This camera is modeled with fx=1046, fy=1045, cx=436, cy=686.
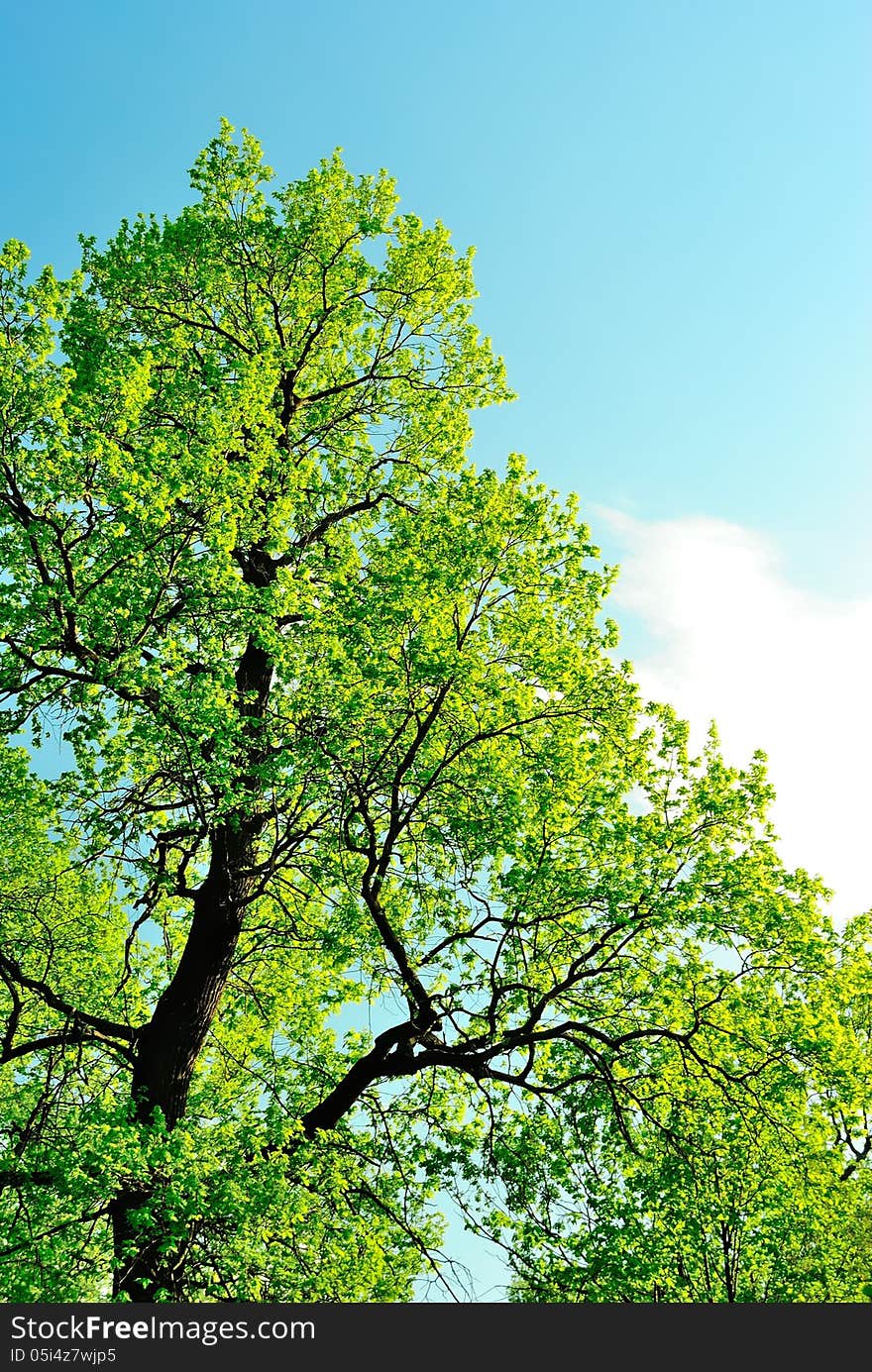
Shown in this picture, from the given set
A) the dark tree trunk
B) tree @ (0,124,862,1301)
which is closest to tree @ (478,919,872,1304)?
tree @ (0,124,862,1301)

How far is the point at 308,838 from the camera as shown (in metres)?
14.5

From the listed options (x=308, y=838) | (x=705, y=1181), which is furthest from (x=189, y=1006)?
(x=705, y=1181)

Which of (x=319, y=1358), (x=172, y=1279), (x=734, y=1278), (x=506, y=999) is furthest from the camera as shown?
(x=734, y=1278)

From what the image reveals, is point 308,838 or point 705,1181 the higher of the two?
point 308,838

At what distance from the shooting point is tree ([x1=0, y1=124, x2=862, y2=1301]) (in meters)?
11.5

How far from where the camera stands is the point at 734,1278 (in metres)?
13.8

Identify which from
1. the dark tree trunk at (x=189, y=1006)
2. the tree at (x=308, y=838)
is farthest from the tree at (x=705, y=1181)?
the dark tree trunk at (x=189, y=1006)

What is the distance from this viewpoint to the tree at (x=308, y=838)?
11523 mm

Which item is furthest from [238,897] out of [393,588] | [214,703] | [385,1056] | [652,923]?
[652,923]

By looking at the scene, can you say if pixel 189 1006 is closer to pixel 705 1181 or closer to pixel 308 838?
pixel 308 838

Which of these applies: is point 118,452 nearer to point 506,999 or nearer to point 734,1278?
point 506,999

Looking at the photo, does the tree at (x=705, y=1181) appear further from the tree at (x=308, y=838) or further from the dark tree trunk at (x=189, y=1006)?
the dark tree trunk at (x=189, y=1006)

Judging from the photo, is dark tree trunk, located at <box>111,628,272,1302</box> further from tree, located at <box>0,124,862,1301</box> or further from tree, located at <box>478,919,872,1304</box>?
tree, located at <box>478,919,872,1304</box>

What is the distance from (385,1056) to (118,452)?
8208 millimetres
